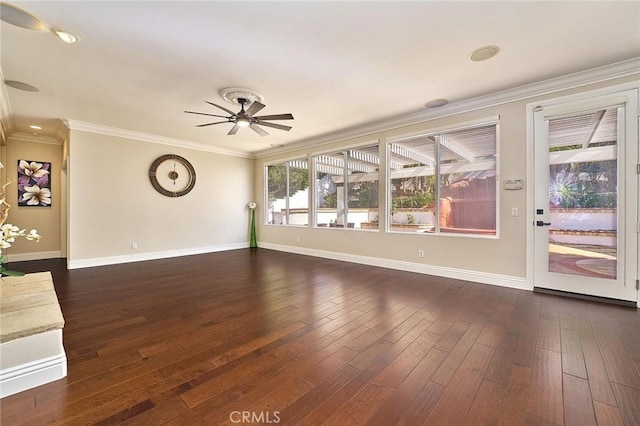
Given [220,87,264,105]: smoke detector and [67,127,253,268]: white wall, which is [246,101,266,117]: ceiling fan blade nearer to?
[220,87,264,105]: smoke detector

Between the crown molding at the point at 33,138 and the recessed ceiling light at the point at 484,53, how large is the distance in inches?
326

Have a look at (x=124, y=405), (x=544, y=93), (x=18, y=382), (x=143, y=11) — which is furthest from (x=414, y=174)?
(x=18, y=382)

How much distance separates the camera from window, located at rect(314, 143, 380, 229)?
18.1 feet

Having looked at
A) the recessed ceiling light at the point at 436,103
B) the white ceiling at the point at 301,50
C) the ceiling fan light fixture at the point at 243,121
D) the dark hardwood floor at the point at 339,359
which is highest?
the recessed ceiling light at the point at 436,103

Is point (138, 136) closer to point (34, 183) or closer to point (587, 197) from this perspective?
point (34, 183)

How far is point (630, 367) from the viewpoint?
6.24 ft

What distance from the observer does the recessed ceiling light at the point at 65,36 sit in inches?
95.9

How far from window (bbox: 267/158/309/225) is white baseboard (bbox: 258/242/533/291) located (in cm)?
100

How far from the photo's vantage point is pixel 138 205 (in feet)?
19.2

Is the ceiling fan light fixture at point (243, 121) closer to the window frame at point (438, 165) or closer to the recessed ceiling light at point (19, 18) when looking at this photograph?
the recessed ceiling light at point (19, 18)

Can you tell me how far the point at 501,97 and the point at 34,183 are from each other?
30.1ft

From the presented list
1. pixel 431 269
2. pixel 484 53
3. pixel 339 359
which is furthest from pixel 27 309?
pixel 431 269

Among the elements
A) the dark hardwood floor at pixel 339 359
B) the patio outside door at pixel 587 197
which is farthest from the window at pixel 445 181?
the dark hardwood floor at pixel 339 359

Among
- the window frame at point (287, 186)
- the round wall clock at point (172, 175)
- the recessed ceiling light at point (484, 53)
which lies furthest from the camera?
the window frame at point (287, 186)
